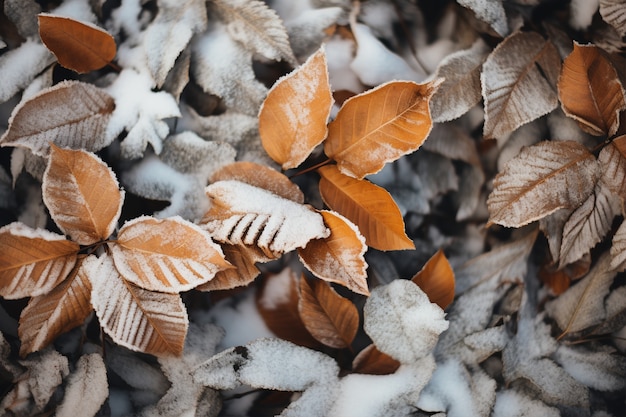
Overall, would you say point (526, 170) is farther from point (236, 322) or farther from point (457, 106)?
point (236, 322)

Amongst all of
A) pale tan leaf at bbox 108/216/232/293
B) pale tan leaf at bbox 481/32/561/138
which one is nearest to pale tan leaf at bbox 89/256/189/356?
pale tan leaf at bbox 108/216/232/293

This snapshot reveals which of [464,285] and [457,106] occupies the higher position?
[457,106]

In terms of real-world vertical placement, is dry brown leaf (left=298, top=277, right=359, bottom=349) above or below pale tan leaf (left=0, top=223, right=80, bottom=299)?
below

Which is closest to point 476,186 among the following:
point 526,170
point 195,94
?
point 526,170

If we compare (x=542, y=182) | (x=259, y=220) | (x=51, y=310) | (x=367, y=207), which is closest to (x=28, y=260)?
(x=51, y=310)

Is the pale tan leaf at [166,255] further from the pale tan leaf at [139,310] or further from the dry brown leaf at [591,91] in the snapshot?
the dry brown leaf at [591,91]

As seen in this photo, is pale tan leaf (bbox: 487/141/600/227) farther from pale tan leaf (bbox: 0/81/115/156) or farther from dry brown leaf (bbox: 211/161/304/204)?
pale tan leaf (bbox: 0/81/115/156)
